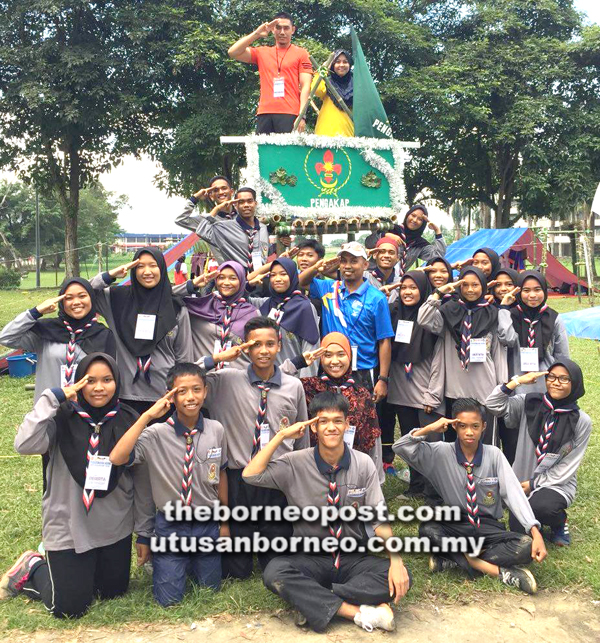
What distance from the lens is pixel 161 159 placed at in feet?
63.4

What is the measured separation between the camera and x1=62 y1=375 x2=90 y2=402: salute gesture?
124 inches

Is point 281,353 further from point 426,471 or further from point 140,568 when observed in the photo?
point 140,568

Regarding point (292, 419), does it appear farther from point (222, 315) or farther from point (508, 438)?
point (508, 438)

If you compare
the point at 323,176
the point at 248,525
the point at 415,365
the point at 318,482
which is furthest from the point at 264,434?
the point at 323,176

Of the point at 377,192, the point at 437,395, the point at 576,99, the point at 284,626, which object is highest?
the point at 576,99

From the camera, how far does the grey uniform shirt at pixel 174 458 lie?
11.2ft

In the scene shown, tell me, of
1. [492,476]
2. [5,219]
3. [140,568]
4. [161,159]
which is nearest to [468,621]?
[492,476]

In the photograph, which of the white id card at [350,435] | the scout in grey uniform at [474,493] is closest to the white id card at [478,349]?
the scout in grey uniform at [474,493]

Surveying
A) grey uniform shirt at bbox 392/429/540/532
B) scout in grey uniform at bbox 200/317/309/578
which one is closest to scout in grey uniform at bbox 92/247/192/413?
scout in grey uniform at bbox 200/317/309/578

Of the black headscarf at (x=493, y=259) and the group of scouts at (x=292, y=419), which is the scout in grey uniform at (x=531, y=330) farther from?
the black headscarf at (x=493, y=259)

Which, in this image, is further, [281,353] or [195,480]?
[281,353]

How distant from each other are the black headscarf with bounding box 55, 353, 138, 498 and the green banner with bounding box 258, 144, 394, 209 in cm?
296

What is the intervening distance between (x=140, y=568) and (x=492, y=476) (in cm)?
219

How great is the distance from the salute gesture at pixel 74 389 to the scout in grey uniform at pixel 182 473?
15.5 inches
